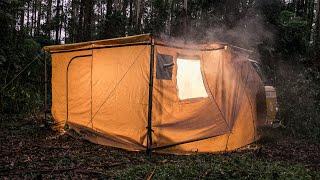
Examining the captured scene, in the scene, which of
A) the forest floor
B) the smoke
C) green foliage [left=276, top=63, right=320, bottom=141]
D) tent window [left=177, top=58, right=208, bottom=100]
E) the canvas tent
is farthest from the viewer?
the smoke

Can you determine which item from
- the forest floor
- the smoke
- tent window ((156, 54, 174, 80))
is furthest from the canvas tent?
the smoke

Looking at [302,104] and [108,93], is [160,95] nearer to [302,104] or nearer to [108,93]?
[108,93]

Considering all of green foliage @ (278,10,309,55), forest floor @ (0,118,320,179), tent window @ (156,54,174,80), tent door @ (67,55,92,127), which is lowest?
forest floor @ (0,118,320,179)

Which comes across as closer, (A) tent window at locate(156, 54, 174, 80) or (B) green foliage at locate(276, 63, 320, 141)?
(A) tent window at locate(156, 54, 174, 80)

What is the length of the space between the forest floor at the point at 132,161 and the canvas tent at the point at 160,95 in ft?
1.49

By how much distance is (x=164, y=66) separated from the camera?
8.90m

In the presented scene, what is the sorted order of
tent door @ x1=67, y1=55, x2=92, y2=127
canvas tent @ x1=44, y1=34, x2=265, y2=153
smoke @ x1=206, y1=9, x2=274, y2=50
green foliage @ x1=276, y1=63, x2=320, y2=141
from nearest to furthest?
canvas tent @ x1=44, y1=34, x2=265, y2=153
tent door @ x1=67, y1=55, x2=92, y2=127
green foliage @ x1=276, y1=63, x2=320, y2=141
smoke @ x1=206, y1=9, x2=274, y2=50

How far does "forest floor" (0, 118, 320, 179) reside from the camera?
22.7ft

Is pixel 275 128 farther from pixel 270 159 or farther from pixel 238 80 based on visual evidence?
pixel 270 159

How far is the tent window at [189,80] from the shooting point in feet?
30.7

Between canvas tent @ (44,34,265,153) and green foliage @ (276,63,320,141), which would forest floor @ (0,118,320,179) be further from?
green foliage @ (276,63,320,141)

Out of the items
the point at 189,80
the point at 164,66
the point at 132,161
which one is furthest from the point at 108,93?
the point at 132,161

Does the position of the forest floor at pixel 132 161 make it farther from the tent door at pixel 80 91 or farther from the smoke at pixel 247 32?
the smoke at pixel 247 32

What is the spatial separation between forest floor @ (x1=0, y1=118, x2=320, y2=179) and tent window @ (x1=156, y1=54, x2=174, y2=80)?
5.77ft
